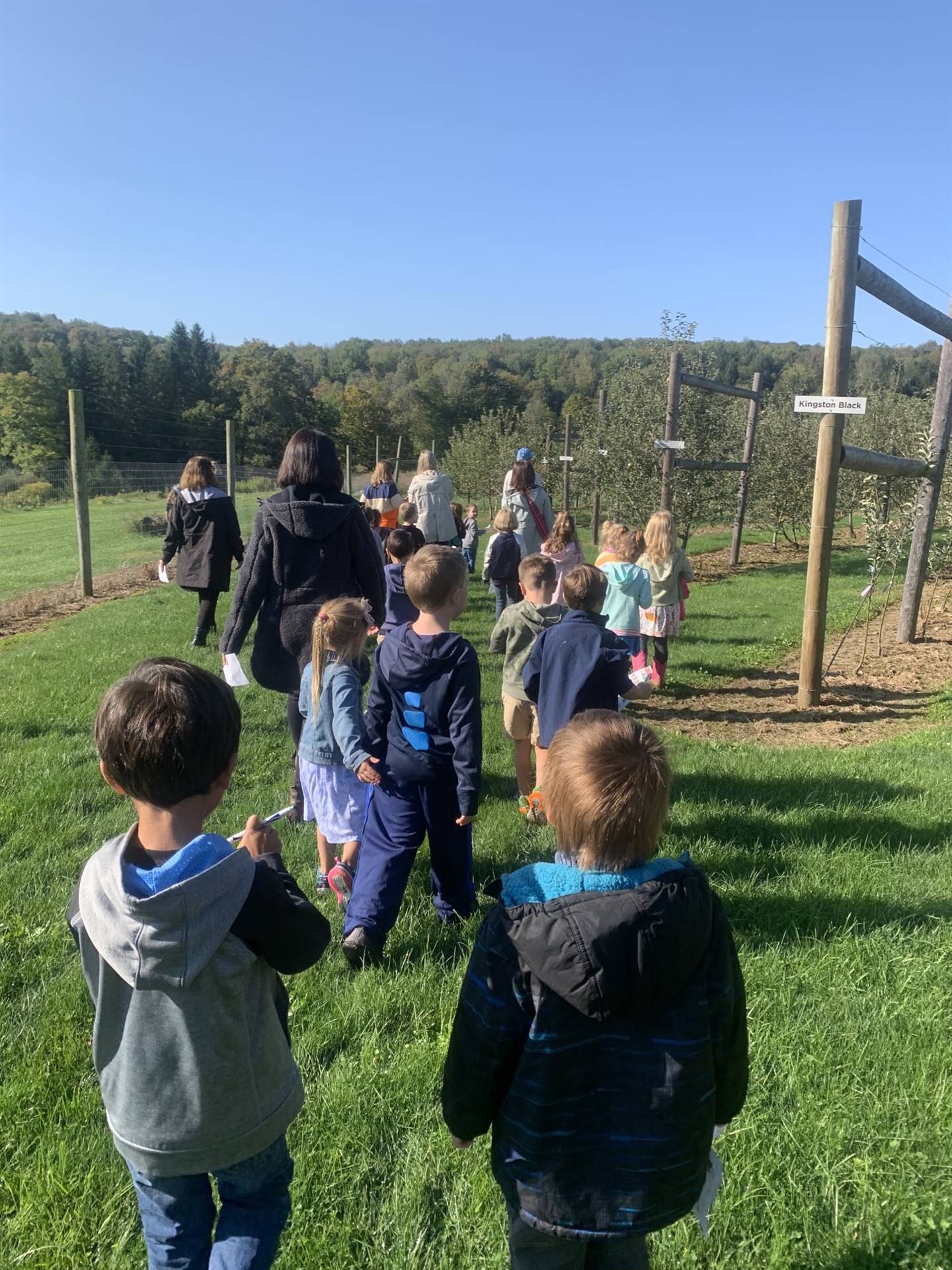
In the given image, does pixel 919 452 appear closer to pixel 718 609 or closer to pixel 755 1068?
pixel 718 609

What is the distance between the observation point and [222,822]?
4578 mm

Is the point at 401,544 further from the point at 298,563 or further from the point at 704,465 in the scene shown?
the point at 704,465

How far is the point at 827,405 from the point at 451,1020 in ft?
18.2

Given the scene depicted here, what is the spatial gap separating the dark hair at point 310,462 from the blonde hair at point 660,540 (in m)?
3.97

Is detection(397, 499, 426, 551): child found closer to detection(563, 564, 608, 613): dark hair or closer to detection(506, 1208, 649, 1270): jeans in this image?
detection(563, 564, 608, 613): dark hair

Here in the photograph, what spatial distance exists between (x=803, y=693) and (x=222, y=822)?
5.24 meters

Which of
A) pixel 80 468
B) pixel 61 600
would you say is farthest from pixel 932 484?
pixel 61 600

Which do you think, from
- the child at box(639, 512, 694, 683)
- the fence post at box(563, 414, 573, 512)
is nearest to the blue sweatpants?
the child at box(639, 512, 694, 683)

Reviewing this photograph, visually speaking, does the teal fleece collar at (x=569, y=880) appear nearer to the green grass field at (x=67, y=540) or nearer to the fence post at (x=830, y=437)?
the fence post at (x=830, y=437)

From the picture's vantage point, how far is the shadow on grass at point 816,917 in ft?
11.1

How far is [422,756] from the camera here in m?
3.36

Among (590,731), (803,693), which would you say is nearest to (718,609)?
(803,693)

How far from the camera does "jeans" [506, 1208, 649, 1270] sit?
1628 millimetres

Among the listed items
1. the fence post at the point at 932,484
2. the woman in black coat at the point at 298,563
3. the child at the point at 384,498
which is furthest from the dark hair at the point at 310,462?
the fence post at the point at 932,484
